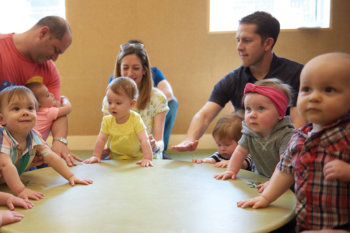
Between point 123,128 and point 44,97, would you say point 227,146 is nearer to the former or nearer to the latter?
point 123,128

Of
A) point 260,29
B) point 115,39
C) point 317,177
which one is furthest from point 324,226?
point 115,39

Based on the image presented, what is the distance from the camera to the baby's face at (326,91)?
100 centimetres

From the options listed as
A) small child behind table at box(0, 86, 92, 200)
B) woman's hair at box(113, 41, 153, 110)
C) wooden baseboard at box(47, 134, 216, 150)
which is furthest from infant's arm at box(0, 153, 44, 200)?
wooden baseboard at box(47, 134, 216, 150)

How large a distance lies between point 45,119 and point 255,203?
5.21 feet

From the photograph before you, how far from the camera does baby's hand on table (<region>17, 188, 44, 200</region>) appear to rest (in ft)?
4.54

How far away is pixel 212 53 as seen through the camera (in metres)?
3.84

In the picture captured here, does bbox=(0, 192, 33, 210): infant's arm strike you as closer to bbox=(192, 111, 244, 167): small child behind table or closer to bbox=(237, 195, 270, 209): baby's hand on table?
bbox=(237, 195, 270, 209): baby's hand on table

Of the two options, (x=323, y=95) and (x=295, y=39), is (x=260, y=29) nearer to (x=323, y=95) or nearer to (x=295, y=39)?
(x=323, y=95)

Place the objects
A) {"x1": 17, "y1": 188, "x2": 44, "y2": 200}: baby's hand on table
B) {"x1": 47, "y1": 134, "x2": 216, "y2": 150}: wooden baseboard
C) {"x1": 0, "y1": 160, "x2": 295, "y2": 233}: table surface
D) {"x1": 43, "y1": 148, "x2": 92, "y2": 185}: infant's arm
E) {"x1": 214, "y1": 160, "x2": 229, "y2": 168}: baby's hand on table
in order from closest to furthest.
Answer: {"x1": 0, "y1": 160, "x2": 295, "y2": 233}: table surface
{"x1": 17, "y1": 188, "x2": 44, "y2": 200}: baby's hand on table
{"x1": 43, "y1": 148, "x2": 92, "y2": 185}: infant's arm
{"x1": 214, "y1": 160, "x2": 229, "y2": 168}: baby's hand on table
{"x1": 47, "y1": 134, "x2": 216, "y2": 150}: wooden baseboard

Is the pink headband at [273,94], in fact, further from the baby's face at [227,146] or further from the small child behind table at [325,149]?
the baby's face at [227,146]

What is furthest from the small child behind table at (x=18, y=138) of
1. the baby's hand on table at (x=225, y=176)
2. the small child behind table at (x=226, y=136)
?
the small child behind table at (x=226, y=136)

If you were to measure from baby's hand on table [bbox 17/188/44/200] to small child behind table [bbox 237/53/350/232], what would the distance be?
104cm

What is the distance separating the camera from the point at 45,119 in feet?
7.47

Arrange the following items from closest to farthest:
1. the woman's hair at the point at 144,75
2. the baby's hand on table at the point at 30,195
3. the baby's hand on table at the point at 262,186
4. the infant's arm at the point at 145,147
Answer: the baby's hand on table at the point at 30,195 < the baby's hand on table at the point at 262,186 < the infant's arm at the point at 145,147 < the woman's hair at the point at 144,75
